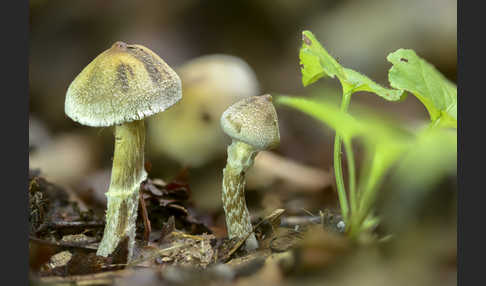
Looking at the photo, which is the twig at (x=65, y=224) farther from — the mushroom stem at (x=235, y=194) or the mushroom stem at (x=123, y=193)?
the mushroom stem at (x=235, y=194)

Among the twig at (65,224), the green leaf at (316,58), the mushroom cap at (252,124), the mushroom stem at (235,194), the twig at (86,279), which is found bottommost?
the twig at (65,224)

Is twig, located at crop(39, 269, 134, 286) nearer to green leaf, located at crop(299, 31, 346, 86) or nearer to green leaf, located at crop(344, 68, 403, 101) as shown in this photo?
green leaf, located at crop(299, 31, 346, 86)

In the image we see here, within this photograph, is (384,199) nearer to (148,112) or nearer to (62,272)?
(148,112)

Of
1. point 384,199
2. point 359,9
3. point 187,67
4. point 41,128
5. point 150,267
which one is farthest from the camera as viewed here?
point 359,9

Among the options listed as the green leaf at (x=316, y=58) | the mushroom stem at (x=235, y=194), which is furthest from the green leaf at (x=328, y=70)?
the mushroom stem at (x=235, y=194)

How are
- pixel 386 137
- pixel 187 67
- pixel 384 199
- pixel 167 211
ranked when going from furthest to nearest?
pixel 187 67 < pixel 167 211 < pixel 384 199 < pixel 386 137

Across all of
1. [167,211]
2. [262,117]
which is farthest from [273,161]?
[262,117]

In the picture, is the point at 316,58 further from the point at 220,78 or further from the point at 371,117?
the point at 220,78
